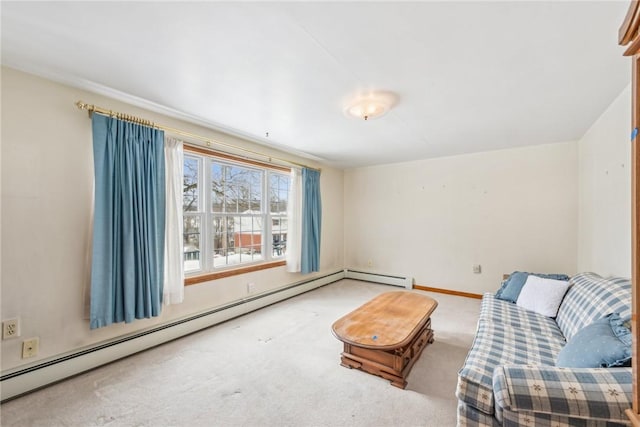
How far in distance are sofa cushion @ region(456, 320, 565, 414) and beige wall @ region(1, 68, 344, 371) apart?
2695 mm

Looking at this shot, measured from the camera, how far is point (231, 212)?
11.2 ft

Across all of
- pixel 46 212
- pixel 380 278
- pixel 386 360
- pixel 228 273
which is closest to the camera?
pixel 46 212

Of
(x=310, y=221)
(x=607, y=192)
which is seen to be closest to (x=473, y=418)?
(x=607, y=192)

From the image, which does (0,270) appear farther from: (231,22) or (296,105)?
(296,105)

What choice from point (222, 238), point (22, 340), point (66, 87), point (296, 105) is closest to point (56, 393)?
point (22, 340)

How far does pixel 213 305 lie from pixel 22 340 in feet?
4.88

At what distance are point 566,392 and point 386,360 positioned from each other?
1.17 m

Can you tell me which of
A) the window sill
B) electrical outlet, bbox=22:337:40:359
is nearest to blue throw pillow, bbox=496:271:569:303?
the window sill

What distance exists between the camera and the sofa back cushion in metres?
1.64

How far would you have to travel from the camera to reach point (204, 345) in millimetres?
2523

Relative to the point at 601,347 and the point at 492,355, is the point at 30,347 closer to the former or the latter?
the point at 492,355

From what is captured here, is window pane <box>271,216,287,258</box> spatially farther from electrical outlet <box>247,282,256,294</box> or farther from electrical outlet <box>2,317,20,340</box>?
electrical outlet <box>2,317,20,340</box>

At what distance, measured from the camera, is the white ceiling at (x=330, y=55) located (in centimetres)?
132

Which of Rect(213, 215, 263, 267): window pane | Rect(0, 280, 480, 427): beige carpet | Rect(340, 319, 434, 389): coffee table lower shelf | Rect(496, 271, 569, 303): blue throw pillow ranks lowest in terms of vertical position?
Rect(0, 280, 480, 427): beige carpet
